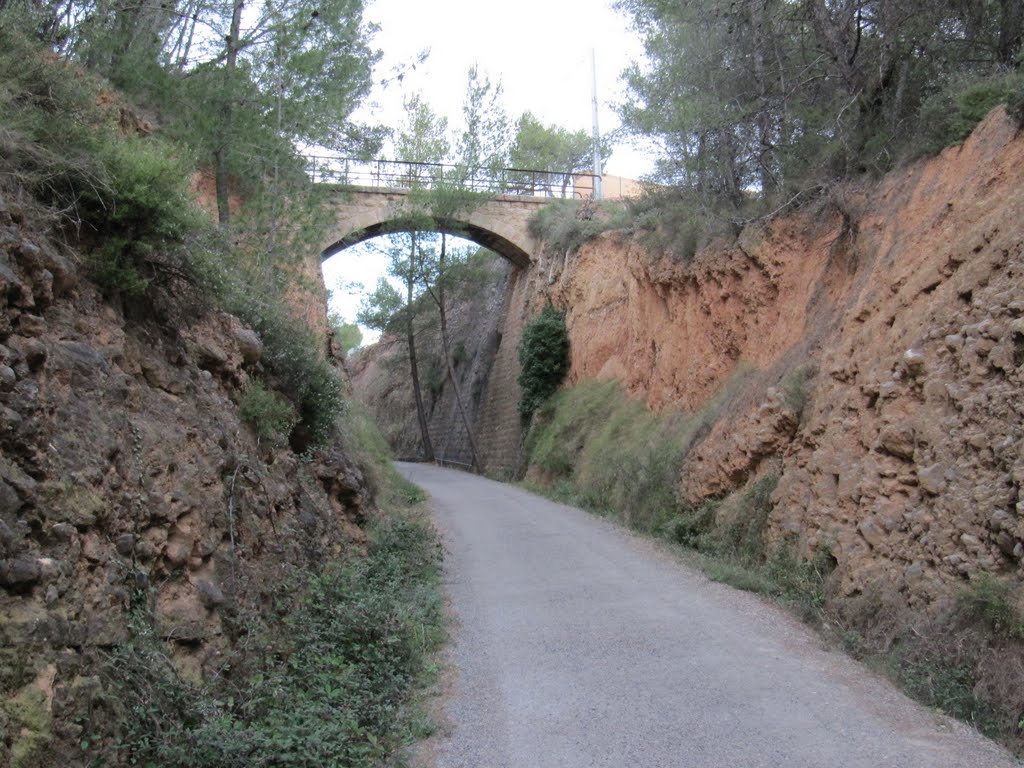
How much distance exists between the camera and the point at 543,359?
27.3m

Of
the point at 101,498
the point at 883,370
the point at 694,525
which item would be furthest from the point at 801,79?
the point at 101,498

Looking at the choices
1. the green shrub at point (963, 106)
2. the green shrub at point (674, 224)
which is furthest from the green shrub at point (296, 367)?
the green shrub at point (674, 224)

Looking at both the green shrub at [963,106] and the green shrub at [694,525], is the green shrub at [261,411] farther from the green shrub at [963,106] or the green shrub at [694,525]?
the green shrub at [963,106]

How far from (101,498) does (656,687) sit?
4256 mm

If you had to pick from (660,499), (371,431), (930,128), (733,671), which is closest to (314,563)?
(733,671)

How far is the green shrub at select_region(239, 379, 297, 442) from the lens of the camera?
8.48 meters

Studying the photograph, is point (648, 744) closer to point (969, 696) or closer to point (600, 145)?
point (969, 696)

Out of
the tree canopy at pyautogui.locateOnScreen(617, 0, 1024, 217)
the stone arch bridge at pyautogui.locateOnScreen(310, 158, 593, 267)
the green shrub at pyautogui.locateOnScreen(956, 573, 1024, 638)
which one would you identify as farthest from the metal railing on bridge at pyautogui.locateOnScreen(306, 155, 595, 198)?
A: the green shrub at pyautogui.locateOnScreen(956, 573, 1024, 638)

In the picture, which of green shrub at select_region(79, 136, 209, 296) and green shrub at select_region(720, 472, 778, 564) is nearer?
green shrub at select_region(79, 136, 209, 296)

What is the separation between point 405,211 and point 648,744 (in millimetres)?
26131

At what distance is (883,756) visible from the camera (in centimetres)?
533

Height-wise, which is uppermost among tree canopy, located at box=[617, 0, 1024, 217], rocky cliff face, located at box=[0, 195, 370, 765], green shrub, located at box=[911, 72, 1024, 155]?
tree canopy, located at box=[617, 0, 1024, 217]

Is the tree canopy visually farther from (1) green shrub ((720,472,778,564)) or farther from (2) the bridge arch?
(2) the bridge arch

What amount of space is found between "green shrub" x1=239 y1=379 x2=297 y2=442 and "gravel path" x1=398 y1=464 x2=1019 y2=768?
278cm
